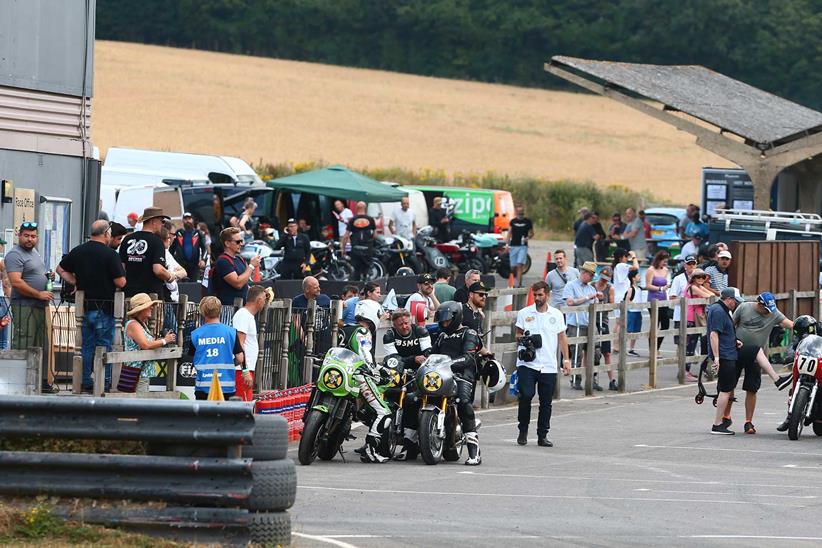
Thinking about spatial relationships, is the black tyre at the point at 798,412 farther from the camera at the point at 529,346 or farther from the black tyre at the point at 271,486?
the black tyre at the point at 271,486

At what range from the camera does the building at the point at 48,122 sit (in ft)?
64.4

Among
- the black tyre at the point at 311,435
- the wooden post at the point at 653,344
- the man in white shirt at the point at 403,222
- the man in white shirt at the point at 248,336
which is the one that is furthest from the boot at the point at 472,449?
the man in white shirt at the point at 403,222

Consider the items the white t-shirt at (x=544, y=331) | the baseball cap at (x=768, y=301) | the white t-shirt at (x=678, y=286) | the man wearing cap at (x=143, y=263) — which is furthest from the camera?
the white t-shirt at (x=678, y=286)

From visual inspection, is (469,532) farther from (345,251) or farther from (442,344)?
(345,251)

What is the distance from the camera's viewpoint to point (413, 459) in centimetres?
1513

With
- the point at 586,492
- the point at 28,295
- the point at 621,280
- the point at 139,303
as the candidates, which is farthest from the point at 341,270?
the point at 586,492

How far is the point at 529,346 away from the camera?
16234 millimetres

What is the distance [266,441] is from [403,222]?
27.7 metres

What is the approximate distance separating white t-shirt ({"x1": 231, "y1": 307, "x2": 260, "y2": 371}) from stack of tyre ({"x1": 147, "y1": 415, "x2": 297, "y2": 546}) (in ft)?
16.3

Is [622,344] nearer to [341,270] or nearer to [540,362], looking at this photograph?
[540,362]

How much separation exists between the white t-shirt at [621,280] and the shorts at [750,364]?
20.1ft

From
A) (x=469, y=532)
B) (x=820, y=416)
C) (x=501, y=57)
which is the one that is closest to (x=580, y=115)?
(x=501, y=57)

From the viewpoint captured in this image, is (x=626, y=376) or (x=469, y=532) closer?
(x=469, y=532)

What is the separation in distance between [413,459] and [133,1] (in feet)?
299
